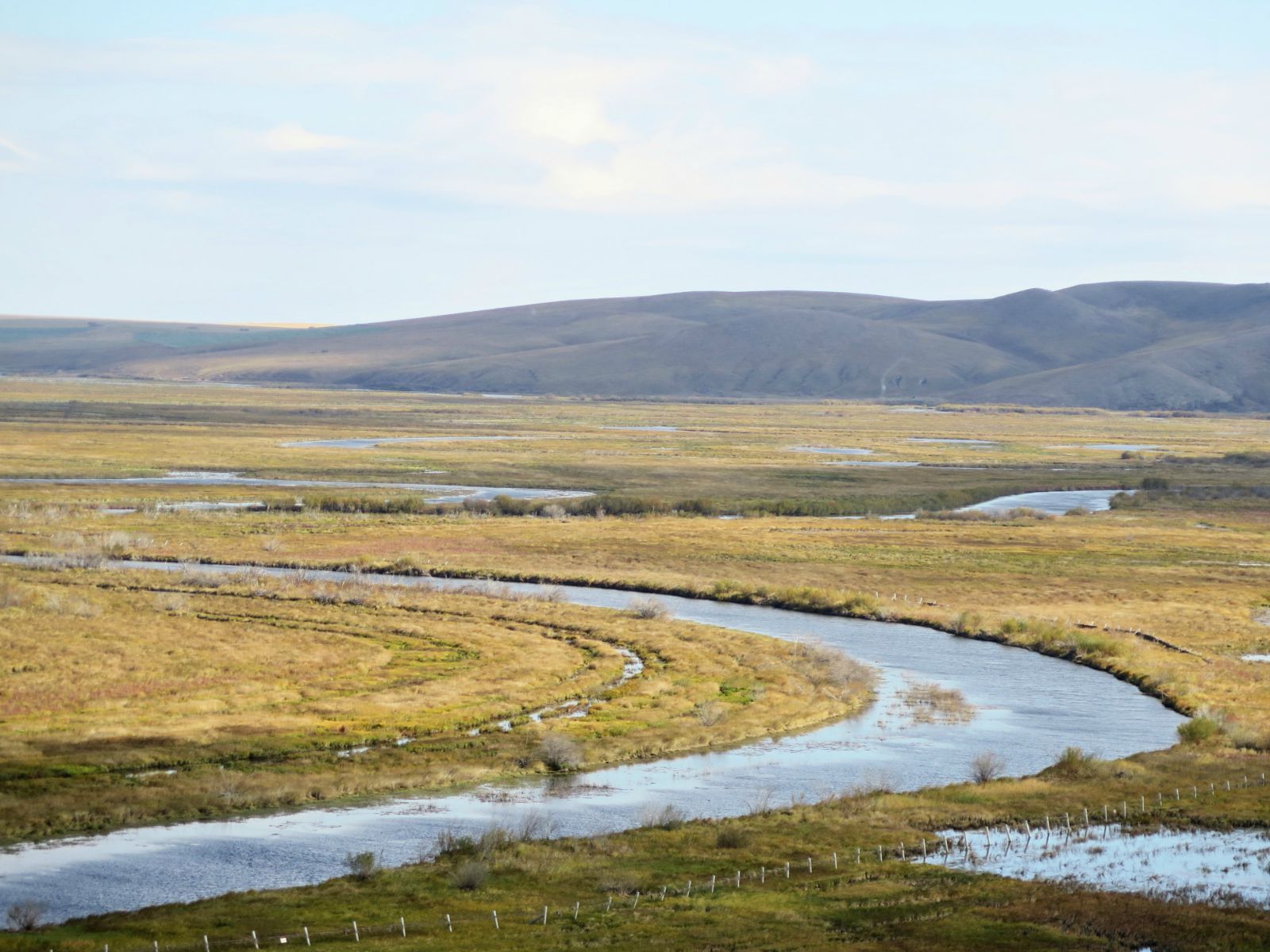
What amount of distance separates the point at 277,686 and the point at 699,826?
1913 cm

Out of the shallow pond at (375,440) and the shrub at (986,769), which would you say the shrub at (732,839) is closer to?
the shrub at (986,769)

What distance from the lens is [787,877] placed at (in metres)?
31.2

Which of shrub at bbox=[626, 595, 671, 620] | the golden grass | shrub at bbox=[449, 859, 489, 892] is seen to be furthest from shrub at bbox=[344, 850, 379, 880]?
shrub at bbox=[626, 595, 671, 620]

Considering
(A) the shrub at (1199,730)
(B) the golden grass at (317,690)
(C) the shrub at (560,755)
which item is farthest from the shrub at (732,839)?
(A) the shrub at (1199,730)

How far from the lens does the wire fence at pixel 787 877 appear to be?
26344mm

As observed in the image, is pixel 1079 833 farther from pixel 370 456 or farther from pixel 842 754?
pixel 370 456

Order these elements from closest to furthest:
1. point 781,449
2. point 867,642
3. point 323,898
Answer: point 323,898 → point 867,642 → point 781,449

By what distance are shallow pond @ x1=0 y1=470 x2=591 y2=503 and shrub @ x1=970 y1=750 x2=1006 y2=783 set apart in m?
74.5

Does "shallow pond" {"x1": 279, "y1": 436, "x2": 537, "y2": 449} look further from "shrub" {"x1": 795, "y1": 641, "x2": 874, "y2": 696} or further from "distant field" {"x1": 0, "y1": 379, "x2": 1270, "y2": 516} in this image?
"shrub" {"x1": 795, "y1": 641, "x2": 874, "y2": 696}

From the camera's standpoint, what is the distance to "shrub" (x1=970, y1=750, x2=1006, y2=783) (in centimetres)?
4009

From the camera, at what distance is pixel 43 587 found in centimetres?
6444

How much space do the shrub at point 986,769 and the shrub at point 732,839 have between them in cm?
897

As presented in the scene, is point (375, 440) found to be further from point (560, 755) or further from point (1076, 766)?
point (1076, 766)

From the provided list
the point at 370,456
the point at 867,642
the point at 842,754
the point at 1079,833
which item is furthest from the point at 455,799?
the point at 370,456
